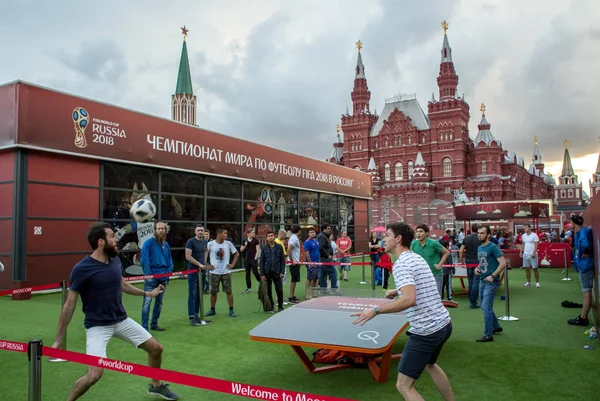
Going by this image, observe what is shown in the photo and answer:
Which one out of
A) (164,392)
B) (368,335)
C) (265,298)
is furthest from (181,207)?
(368,335)

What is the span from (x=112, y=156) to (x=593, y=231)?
12.8 meters

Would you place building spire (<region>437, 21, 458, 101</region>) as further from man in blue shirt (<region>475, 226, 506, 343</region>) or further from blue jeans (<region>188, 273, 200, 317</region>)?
blue jeans (<region>188, 273, 200, 317</region>)

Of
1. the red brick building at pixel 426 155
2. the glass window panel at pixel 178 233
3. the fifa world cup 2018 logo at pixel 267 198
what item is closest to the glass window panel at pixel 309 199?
the fifa world cup 2018 logo at pixel 267 198

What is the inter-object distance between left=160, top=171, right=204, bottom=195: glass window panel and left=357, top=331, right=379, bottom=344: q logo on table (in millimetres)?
12458

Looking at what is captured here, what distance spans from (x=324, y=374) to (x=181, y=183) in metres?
12.7

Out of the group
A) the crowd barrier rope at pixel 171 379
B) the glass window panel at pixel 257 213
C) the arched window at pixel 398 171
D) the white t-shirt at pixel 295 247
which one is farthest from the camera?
the arched window at pixel 398 171

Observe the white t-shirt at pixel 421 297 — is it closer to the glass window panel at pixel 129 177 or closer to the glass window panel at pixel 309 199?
the glass window panel at pixel 129 177

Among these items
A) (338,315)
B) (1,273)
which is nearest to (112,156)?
(1,273)

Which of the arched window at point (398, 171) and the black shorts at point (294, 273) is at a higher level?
the arched window at point (398, 171)

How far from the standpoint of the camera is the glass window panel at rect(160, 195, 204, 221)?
53.5ft

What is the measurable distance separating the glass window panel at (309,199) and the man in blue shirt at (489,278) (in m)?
16.5

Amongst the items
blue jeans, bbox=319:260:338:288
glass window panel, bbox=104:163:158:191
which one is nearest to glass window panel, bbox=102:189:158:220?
glass window panel, bbox=104:163:158:191

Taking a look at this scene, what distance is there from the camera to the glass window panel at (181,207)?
53.5 feet

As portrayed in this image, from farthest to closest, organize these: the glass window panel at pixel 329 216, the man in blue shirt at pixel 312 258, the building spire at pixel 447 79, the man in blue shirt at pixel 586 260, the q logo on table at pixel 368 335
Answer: the building spire at pixel 447 79
the glass window panel at pixel 329 216
the man in blue shirt at pixel 312 258
the man in blue shirt at pixel 586 260
the q logo on table at pixel 368 335
